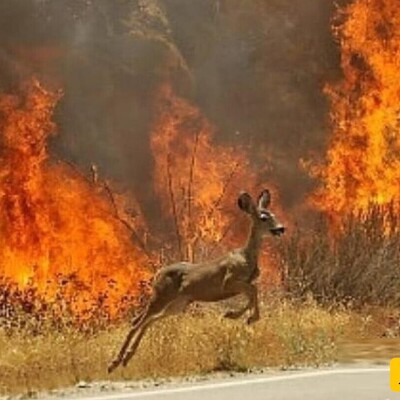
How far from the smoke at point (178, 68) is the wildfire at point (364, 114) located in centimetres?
71

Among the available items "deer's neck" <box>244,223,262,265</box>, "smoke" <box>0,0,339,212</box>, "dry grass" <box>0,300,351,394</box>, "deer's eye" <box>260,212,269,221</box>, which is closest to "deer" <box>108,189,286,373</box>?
"deer's neck" <box>244,223,262,265</box>

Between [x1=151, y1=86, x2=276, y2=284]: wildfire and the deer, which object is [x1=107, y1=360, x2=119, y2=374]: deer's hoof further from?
[x1=151, y1=86, x2=276, y2=284]: wildfire

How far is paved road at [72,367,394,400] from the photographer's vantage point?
11.3 metres

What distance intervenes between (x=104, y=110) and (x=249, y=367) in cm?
1975

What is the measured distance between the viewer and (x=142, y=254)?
30.3m

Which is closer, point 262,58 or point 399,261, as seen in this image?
point 399,261

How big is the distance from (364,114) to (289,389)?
69.2ft

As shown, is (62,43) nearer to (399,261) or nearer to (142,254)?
(142,254)

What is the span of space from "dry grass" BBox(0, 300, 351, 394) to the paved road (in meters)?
1.11

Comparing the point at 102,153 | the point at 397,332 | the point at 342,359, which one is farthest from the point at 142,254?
the point at 342,359

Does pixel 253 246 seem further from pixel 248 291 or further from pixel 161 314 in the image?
pixel 161 314

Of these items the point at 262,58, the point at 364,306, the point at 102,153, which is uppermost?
the point at 262,58

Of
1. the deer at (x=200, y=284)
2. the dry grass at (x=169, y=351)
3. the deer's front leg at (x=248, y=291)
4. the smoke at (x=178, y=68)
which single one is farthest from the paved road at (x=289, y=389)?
the smoke at (x=178, y=68)

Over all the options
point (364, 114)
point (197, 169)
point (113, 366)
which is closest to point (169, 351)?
point (113, 366)
